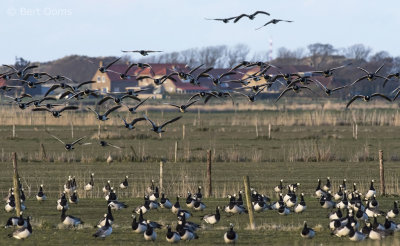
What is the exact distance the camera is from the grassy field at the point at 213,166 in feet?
82.2

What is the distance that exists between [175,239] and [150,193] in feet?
35.8

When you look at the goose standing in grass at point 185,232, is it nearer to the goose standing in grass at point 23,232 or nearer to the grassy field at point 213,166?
the grassy field at point 213,166

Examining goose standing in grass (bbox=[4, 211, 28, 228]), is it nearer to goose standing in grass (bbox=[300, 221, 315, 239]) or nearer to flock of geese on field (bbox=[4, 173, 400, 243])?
flock of geese on field (bbox=[4, 173, 400, 243])

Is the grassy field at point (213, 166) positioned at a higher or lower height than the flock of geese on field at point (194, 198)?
lower

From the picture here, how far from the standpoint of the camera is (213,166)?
158 ft

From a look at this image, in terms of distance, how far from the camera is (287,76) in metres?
24.6

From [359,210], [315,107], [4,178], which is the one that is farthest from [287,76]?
[315,107]

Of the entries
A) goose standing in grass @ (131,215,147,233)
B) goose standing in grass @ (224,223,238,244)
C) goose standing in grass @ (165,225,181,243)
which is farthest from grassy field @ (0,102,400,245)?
goose standing in grass @ (224,223,238,244)

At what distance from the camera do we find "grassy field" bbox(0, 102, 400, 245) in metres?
25.1

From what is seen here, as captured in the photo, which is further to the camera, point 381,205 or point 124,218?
point 381,205

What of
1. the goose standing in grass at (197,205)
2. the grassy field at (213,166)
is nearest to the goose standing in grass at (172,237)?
the grassy field at (213,166)

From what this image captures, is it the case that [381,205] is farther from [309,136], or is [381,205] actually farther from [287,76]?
[309,136]

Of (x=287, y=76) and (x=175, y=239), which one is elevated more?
(x=287, y=76)

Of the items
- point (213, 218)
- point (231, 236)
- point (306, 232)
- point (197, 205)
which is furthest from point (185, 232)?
point (197, 205)
